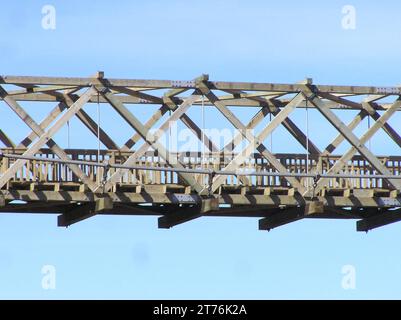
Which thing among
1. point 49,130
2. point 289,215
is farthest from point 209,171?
point 49,130

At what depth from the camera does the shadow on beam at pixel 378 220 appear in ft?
238

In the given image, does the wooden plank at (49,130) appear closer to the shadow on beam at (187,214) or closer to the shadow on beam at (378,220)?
the shadow on beam at (187,214)

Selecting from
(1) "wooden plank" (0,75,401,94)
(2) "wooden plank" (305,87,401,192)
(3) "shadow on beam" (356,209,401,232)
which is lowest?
(3) "shadow on beam" (356,209,401,232)

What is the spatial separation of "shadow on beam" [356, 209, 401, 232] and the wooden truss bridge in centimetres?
3

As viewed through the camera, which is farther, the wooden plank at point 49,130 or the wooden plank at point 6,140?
the wooden plank at point 6,140

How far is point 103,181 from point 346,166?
8.29 m

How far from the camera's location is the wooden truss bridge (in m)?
68.6

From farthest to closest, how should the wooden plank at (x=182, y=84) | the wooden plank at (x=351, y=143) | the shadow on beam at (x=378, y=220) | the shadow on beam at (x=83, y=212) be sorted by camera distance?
1. the shadow on beam at (x=378, y=220)
2. the wooden plank at (x=351, y=143)
3. the wooden plank at (x=182, y=84)
4. the shadow on beam at (x=83, y=212)

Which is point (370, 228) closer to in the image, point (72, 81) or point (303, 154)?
point (303, 154)

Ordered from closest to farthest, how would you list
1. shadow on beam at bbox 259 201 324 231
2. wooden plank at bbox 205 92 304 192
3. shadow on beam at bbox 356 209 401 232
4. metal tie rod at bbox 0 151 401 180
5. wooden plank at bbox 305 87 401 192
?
metal tie rod at bbox 0 151 401 180
wooden plank at bbox 205 92 304 192
shadow on beam at bbox 259 201 324 231
wooden plank at bbox 305 87 401 192
shadow on beam at bbox 356 209 401 232

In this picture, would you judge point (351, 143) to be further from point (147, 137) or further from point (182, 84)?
point (147, 137)

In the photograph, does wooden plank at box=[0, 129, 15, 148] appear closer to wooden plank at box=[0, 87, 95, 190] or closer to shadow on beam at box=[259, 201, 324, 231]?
wooden plank at box=[0, 87, 95, 190]

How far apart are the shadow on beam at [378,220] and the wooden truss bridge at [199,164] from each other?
0.03 m

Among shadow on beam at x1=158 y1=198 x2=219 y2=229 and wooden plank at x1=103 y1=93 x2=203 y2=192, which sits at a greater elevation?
wooden plank at x1=103 y1=93 x2=203 y2=192
